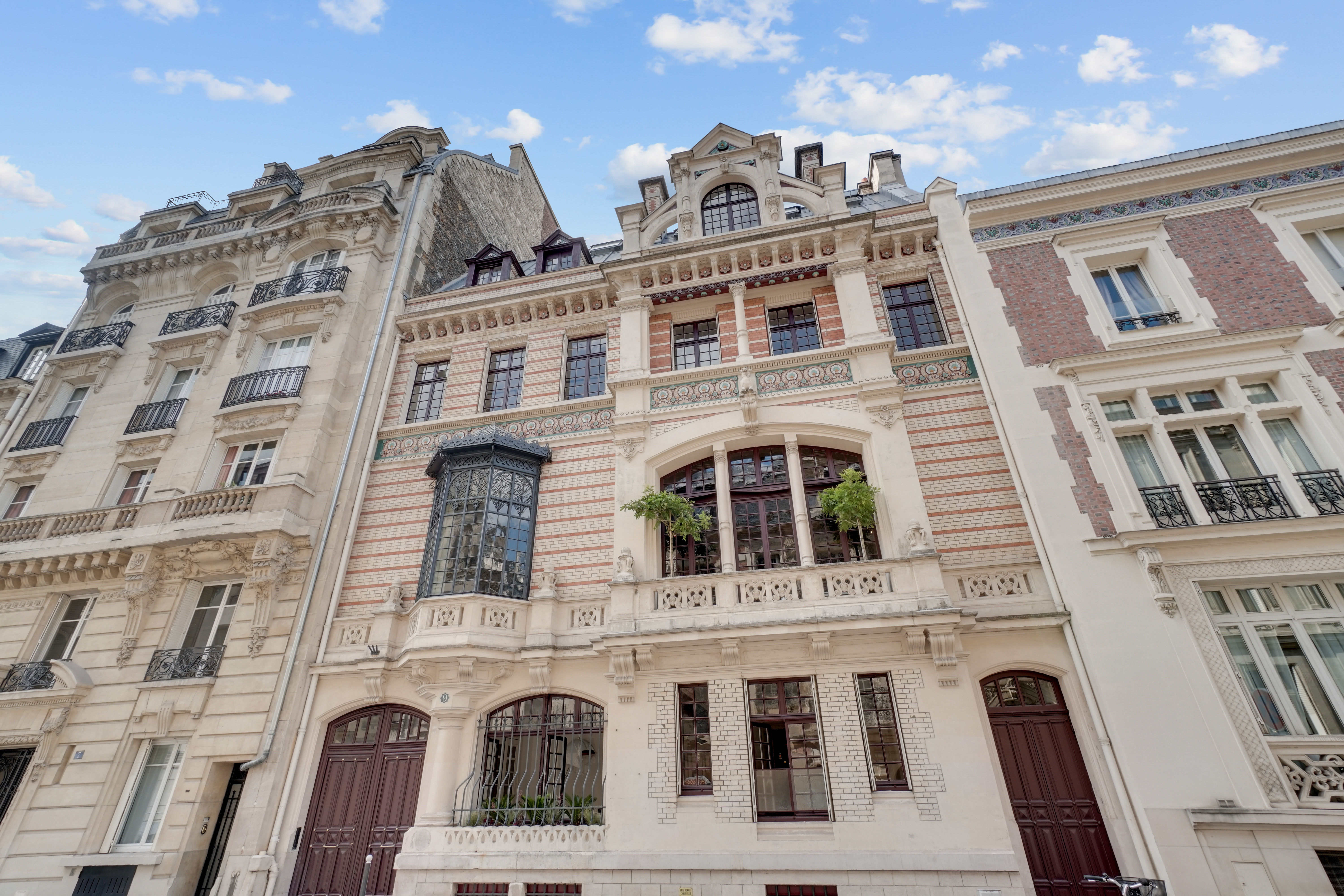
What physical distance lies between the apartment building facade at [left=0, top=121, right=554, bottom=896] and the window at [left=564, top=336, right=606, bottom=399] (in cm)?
546

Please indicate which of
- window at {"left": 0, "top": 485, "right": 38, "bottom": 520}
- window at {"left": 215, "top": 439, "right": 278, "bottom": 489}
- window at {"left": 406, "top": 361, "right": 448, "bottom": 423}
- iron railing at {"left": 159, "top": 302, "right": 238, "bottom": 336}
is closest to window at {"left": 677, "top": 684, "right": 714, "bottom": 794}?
window at {"left": 406, "top": 361, "right": 448, "bottom": 423}

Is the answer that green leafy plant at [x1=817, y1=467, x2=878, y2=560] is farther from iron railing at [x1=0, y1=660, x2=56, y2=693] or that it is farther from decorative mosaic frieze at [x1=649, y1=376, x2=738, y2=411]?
iron railing at [x1=0, y1=660, x2=56, y2=693]

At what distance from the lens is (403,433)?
16.3m

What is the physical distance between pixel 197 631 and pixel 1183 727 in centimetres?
1964

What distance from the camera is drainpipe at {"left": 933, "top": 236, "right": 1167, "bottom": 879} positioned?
868 cm

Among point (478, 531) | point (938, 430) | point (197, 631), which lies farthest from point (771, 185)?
point (197, 631)

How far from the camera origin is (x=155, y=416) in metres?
17.9

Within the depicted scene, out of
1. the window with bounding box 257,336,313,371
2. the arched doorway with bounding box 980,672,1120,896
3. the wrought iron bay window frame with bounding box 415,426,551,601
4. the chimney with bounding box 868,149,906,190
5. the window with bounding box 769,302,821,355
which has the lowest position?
the arched doorway with bounding box 980,672,1120,896

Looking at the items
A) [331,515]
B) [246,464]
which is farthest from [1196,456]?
[246,464]

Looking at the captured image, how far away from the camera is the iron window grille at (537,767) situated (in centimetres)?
1120

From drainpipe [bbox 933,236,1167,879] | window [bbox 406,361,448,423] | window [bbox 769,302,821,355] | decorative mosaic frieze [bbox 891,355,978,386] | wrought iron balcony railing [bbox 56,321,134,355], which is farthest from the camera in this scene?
wrought iron balcony railing [bbox 56,321,134,355]

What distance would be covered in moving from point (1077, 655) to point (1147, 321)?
7.35 metres

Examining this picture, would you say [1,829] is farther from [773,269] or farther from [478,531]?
[773,269]

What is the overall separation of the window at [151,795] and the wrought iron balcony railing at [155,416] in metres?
9.02
